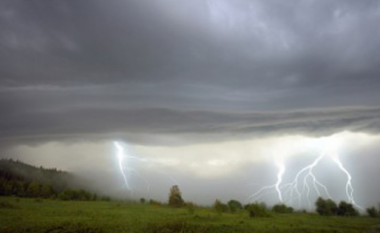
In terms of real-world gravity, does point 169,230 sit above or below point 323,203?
below

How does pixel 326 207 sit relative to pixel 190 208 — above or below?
above

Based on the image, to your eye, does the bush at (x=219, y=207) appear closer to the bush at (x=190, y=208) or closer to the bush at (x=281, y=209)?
the bush at (x=190, y=208)

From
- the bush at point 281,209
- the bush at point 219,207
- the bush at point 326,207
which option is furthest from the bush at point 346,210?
the bush at point 219,207

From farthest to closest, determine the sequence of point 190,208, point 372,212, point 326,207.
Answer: point 326,207 → point 372,212 → point 190,208

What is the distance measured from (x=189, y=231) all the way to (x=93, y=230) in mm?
10496

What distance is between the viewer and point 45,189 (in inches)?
4584

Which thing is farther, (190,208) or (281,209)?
(281,209)

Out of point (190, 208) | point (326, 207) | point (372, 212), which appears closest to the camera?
point (190, 208)

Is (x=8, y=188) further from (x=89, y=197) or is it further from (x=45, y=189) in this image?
(x=89, y=197)

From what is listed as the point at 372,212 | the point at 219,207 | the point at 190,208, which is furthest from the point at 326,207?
the point at 190,208

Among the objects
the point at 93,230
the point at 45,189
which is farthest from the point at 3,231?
the point at 45,189

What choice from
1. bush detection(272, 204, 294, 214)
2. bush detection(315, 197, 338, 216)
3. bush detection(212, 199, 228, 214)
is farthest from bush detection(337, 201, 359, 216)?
bush detection(212, 199, 228, 214)

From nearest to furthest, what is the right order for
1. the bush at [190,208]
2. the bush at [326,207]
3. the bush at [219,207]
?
the bush at [190,208] < the bush at [219,207] < the bush at [326,207]

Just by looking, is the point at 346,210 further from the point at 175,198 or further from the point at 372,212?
the point at 175,198
